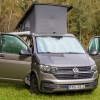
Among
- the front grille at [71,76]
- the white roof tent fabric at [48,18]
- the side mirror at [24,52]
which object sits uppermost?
the white roof tent fabric at [48,18]

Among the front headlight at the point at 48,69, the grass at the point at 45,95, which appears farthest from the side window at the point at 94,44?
the front headlight at the point at 48,69

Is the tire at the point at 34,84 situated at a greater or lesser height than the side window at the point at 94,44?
lesser

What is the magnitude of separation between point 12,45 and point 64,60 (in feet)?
5.55

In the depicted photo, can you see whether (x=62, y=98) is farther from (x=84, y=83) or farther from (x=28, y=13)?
(x=28, y=13)

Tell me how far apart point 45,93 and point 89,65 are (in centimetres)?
146

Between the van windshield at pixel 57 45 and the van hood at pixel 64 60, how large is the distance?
34cm

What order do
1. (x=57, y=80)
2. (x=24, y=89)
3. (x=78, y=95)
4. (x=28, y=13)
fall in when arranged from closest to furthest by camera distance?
(x=57, y=80)
(x=78, y=95)
(x=24, y=89)
(x=28, y=13)

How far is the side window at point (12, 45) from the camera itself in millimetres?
7125

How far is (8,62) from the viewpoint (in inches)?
272

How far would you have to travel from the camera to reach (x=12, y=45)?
23.4 feet

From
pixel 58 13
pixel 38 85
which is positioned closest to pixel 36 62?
pixel 38 85

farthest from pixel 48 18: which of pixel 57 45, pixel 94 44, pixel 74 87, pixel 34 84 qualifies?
pixel 74 87

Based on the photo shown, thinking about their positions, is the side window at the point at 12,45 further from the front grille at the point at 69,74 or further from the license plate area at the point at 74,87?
the license plate area at the point at 74,87

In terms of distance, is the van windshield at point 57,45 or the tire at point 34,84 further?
the van windshield at point 57,45
